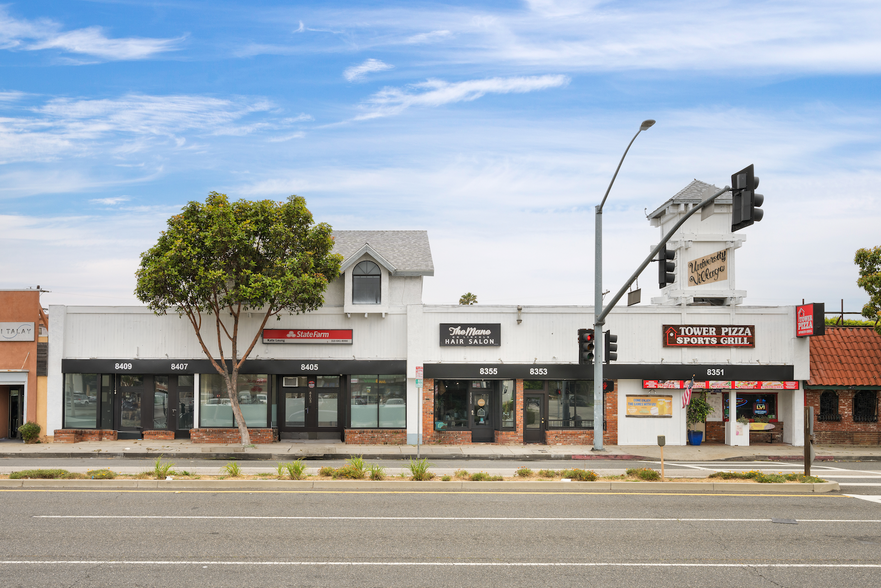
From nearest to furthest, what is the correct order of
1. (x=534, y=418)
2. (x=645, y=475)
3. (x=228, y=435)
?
(x=645, y=475) < (x=228, y=435) < (x=534, y=418)

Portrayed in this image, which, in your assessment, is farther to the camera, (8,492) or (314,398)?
(314,398)

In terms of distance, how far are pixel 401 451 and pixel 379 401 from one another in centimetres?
302

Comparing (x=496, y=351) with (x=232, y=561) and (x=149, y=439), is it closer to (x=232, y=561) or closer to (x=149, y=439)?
(x=149, y=439)

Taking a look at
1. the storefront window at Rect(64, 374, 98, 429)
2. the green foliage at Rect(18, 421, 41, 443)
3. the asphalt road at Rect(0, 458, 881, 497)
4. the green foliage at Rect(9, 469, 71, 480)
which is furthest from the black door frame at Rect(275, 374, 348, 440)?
the green foliage at Rect(9, 469, 71, 480)

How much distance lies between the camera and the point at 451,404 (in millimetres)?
26625

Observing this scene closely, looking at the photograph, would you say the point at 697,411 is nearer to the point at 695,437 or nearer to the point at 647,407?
the point at 695,437

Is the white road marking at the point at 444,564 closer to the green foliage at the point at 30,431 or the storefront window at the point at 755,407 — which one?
the green foliage at the point at 30,431

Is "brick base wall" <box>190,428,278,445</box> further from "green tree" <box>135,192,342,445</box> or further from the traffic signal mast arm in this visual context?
the traffic signal mast arm

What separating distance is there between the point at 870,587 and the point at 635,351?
1812cm

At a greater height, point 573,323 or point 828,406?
point 573,323

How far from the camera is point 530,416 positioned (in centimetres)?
2661

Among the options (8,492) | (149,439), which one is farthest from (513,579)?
(149,439)

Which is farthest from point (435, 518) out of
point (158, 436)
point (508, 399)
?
point (158, 436)

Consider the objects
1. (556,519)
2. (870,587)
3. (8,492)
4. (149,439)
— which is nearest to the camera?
(870,587)
